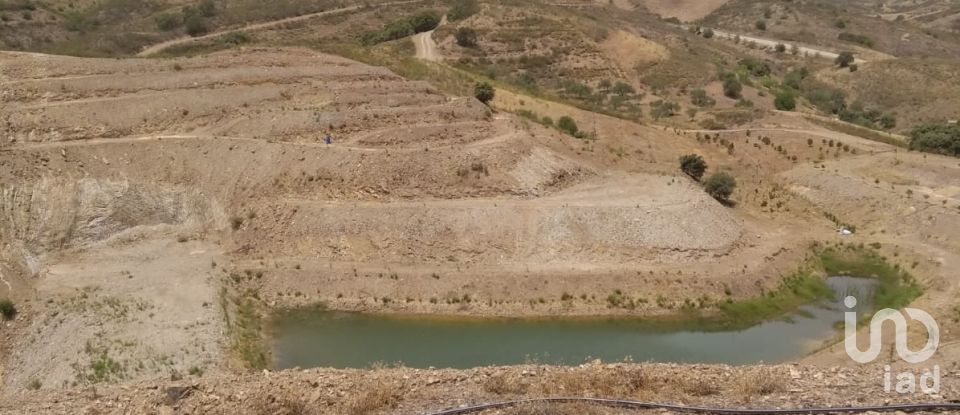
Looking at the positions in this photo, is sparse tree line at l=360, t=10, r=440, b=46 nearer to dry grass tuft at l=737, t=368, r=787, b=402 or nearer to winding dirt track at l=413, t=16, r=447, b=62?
winding dirt track at l=413, t=16, r=447, b=62

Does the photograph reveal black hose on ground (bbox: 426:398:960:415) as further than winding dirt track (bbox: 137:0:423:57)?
No

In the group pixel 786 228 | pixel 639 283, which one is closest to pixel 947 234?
pixel 786 228

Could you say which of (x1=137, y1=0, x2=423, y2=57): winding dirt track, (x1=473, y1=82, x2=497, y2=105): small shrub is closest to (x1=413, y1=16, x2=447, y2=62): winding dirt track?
(x1=137, y1=0, x2=423, y2=57): winding dirt track

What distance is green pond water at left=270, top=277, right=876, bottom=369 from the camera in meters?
24.5

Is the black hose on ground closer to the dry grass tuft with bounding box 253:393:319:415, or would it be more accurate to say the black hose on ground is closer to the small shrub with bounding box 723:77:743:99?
the dry grass tuft with bounding box 253:393:319:415

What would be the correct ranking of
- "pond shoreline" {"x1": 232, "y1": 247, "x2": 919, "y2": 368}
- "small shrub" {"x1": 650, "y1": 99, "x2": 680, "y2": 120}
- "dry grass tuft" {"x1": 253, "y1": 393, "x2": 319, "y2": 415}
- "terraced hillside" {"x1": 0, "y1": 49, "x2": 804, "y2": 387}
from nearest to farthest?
"dry grass tuft" {"x1": 253, "y1": 393, "x2": 319, "y2": 415}, "pond shoreline" {"x1": 232, "y1": 247, "x2": 919, "y2": 368}, "terraced hillside" {"x1": 0, "y1": 49, "x2": 804, "y2": 387}, "small shrub" {"x1": 650, "y1": 99, "x2": 680, "y2": 120}

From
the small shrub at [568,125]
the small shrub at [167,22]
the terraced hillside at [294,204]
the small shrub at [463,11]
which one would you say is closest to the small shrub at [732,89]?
the small shrub at [568,125]

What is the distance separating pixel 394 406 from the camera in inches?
628

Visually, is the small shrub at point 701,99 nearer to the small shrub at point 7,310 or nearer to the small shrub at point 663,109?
the small shrub at point 663,109

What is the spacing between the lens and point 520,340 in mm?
26062

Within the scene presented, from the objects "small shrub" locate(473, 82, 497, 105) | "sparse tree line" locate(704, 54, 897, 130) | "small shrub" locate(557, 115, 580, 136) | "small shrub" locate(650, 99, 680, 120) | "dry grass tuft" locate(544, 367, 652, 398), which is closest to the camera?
"dry grass tuft" locate(544, 367, 652, 398)

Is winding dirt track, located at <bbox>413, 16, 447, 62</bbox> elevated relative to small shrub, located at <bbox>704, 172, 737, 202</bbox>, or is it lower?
elevated

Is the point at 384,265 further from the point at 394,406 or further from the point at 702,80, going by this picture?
the point at 702,80

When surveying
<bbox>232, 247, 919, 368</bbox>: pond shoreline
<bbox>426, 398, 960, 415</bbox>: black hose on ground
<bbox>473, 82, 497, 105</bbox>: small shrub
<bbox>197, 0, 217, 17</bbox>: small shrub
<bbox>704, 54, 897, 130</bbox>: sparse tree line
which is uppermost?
<bbox>197, 0, 217, 17</bbox>: small shrub
